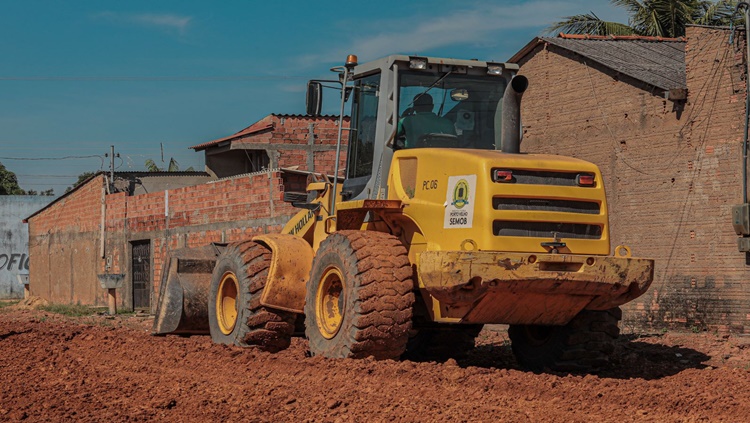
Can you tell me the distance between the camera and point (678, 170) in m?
14.8

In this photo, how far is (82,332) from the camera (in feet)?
→ 44.3

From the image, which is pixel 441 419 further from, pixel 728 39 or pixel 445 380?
pixel 728 39

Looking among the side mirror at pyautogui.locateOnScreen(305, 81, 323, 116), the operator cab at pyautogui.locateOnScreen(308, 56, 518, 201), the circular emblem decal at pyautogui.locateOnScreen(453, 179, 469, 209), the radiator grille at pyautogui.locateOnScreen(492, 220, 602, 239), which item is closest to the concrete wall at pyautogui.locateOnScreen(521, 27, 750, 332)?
the operator cab at pyautogui.locateOnScreen(308, 56, 518, 201)

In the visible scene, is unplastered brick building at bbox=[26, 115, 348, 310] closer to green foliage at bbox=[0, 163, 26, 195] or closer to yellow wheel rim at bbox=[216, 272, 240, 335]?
yellow wheel rim at bbox=[216, 272, 240, 335]

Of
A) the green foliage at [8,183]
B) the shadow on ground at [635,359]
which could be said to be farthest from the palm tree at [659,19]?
the green foliage at [8,183]

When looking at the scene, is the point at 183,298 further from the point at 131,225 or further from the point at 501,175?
the point at 131,225

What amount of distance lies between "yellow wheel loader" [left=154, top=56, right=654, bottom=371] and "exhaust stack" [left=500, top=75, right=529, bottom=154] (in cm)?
1

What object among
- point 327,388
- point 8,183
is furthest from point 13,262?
point 327,388

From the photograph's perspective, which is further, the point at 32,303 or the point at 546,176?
the point at 32,303

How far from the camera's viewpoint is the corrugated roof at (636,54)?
1585 centimetres

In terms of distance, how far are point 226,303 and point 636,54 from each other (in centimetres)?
986

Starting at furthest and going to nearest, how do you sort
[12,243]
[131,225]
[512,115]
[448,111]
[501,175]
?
1. [12,243]
2. [131,225]
3. [448,111]
4. [512,115]
5. [501,175]

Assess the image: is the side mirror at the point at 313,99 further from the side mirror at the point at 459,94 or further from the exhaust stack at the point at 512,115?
the exhaust stack at the point at 512,115

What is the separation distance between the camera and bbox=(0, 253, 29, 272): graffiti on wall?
4675 cm
